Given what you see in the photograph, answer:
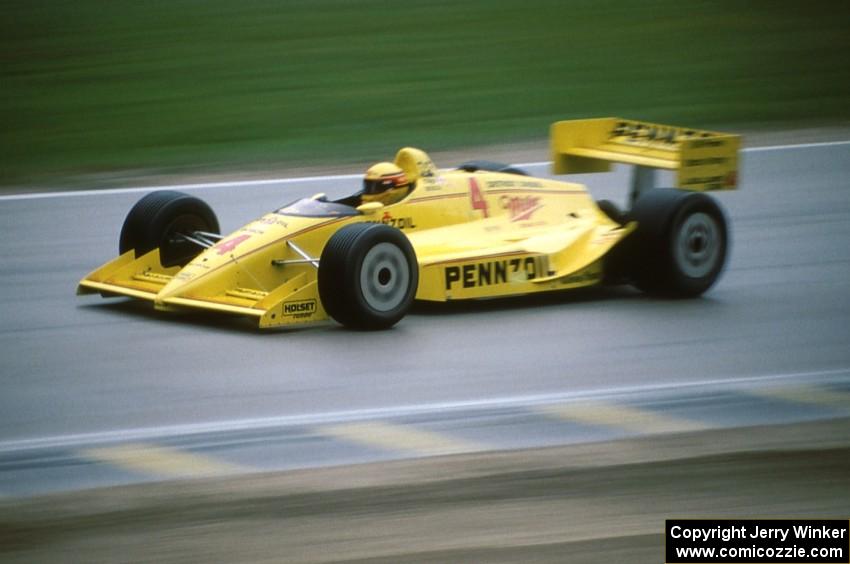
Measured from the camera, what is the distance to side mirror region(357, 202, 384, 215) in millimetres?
9758

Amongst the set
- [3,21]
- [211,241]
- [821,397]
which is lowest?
[821,397]

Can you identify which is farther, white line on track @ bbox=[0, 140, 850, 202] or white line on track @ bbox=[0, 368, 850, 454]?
white line on track @ bbox=[0, 140, 850, 202]

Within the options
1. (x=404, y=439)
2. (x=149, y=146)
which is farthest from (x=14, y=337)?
(x=149, y=146)

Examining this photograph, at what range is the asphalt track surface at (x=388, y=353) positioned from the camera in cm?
782

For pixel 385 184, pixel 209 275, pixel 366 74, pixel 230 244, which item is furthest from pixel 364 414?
pixel 366 74

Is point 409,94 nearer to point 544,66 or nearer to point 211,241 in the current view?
point 544,66

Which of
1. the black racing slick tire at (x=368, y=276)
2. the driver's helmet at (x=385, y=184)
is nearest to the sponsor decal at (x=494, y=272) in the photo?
the black racing slick tire at (x=368, y=276)

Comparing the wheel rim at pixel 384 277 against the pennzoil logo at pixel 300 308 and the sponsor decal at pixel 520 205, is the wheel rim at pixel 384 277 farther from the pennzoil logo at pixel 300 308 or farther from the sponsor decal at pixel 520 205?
the sponsor decal at pixel 520 205

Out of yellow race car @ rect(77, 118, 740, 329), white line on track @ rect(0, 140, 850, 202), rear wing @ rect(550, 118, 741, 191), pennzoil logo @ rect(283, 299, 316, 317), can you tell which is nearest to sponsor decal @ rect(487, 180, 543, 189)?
yellow race car @ rect(77, 118, 740, 329)

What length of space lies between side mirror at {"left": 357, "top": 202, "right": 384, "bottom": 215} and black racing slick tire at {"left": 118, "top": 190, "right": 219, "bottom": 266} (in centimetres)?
134

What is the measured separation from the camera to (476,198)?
10.4 meters

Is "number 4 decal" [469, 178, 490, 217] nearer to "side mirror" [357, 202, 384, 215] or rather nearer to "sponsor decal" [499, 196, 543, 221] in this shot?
"sponsor decal" [499, 196, 543, 221]

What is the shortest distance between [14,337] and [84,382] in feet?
4.31

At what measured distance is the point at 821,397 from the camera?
26.2 feet
